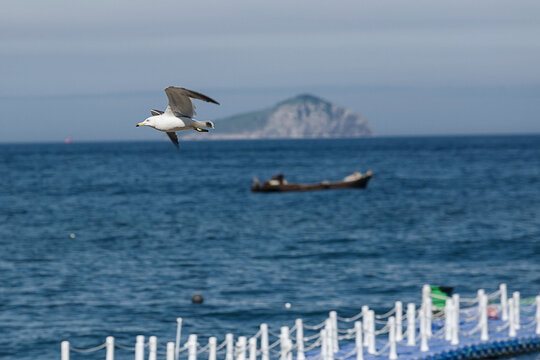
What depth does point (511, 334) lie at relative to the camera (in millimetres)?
24109

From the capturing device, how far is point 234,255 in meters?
49.8

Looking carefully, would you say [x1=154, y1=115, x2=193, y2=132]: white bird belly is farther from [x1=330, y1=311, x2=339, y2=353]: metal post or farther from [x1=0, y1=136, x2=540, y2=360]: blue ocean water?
[x1=0, y1=136, x2=540, y2=360]: blue ocean water

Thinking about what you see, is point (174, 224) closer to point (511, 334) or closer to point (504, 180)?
point (511, 334)

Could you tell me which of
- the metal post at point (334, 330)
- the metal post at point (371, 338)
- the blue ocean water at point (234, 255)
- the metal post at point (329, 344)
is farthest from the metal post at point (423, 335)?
the blue ocean water at point (234, 255)

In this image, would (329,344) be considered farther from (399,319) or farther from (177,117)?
(177,117)

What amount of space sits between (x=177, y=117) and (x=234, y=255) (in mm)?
41364

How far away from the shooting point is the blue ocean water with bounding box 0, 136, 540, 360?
33469mm

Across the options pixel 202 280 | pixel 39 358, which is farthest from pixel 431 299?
pixel 202 280

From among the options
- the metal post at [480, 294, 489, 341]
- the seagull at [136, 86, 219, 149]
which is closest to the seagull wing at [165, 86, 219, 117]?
the seagull at [136, 86, 219, 149]

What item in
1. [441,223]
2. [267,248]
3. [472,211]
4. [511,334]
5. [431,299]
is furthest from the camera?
[472,211]

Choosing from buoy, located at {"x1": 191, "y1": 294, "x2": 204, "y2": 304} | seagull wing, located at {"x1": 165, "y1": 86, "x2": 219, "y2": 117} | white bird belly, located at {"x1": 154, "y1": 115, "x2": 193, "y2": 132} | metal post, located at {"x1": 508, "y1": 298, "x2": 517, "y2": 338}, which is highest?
seagull wing, located at {"x1": 165, "y1": 86, "x2": 219, "y2": 117}

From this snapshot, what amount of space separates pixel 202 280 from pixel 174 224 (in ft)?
87.3

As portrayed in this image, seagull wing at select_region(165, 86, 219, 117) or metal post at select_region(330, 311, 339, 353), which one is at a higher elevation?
seagull wing at select_region(165, 86, 219, 117)

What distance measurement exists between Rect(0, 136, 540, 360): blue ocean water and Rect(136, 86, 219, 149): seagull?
20121 mm
